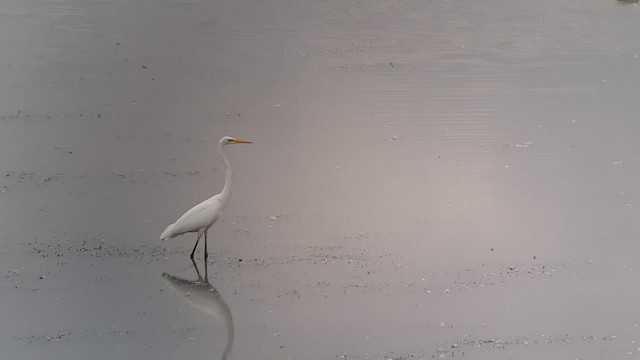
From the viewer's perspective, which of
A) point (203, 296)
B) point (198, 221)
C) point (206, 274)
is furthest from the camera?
point (198, 221)

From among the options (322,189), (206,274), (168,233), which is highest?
(168,233)

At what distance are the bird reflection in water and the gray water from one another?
3 centimetres

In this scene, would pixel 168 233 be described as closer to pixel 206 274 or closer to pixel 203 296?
pixel 206 274

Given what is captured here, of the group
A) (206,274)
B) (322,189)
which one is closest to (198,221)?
(206,274)

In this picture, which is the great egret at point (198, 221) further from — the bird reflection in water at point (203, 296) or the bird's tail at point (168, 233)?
the bird reflection in water at point (203, 296)

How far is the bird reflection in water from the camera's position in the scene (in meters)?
9.35

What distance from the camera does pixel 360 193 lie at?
12312 mm

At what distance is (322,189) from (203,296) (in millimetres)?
3014

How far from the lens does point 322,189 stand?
12.4m

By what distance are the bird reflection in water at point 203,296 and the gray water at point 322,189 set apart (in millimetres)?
33

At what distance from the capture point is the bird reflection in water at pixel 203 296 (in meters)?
9.35

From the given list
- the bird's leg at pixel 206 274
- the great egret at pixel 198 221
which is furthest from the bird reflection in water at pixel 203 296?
the great egret at pixel 198 221

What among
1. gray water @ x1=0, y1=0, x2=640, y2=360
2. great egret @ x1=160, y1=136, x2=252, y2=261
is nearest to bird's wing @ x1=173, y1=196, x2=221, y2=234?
great egret @ x1=160, y1=136, x2=252, y2=261

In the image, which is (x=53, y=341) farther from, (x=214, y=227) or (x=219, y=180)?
(x=219, y=180)
